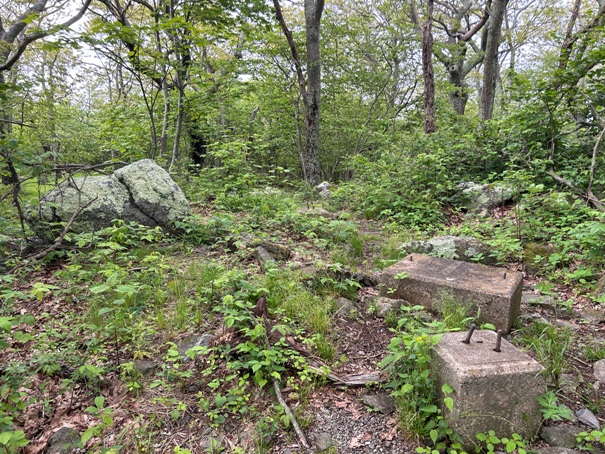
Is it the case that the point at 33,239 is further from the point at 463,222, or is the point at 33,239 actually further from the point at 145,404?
the point at 463,222


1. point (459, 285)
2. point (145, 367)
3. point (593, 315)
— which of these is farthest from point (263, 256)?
point (593, 315)

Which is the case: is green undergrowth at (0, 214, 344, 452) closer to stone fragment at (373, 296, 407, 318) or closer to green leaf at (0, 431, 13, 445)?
green leaf at (0, 431, 13, 445)

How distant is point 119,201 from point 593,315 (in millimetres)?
5583

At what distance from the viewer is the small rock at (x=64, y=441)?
2018 millimetres

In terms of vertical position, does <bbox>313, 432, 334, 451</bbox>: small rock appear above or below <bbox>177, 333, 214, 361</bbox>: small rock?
below

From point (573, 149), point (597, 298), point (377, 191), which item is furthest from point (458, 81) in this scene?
point (597, 298)

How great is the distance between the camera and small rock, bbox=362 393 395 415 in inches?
87.6

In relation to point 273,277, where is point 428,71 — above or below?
above

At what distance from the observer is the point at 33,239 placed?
4250 millimetres

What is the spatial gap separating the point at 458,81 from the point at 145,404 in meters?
16.1

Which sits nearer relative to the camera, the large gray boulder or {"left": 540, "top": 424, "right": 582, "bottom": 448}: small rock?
{"left": 540, "top": 424, "right": 582, "bottom": 448}: small rock

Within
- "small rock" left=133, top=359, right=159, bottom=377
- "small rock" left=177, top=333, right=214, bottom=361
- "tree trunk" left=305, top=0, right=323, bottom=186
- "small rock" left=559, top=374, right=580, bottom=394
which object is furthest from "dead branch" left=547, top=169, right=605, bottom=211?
"tree trunk" left=305, top=0, right=323, bottom=186

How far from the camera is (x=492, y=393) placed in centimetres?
192

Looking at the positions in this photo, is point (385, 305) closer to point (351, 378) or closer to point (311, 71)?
point (351, 378)
